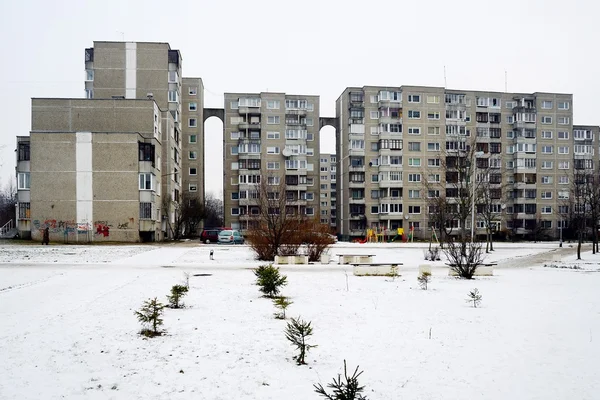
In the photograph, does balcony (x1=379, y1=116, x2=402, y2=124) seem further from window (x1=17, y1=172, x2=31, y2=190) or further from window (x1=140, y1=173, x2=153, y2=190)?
window (x1=17, y1=172, x2=31, y2=190)

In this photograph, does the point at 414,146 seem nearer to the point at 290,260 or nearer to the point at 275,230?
the point at 275,230

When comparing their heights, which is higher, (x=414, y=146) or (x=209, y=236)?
(x=414, y=146)

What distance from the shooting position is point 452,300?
1427cm

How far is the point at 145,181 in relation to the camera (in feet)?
164

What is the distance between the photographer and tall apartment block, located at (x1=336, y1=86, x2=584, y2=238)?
256 ft

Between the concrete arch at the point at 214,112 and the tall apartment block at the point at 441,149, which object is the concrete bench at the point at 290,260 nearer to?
the tall apartment block at the point at 441,149

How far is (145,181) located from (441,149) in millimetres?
46936

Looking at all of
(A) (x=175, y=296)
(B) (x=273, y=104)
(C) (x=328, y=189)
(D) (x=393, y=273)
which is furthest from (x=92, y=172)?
(C) (x=328, y=189)

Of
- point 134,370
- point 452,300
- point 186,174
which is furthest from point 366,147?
point 134,370

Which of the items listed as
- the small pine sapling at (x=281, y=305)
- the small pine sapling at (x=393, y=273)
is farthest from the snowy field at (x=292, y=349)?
the small pine sapling at (x=393, y=273)

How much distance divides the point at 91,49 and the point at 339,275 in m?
61.9

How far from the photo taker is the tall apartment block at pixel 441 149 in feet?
256

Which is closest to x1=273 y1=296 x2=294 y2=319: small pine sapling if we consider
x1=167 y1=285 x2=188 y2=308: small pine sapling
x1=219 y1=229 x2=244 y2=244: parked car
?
Answer: x1=167 y1=285 x2=188 y2=308: small pine sapling

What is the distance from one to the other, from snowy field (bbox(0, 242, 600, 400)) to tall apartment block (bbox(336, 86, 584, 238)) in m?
61.8
